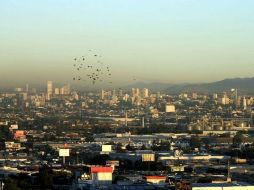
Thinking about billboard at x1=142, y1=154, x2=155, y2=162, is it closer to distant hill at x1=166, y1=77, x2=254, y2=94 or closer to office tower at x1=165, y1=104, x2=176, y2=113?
office tower at x1=165, y1=104, x2=176, y2=113

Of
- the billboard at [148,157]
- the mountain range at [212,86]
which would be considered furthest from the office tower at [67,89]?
the billboard at [148,157]

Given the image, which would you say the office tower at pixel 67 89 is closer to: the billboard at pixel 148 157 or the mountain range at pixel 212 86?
the mountain range at pixel 212 86

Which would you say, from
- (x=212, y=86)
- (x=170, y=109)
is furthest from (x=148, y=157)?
(x=212, y=86)

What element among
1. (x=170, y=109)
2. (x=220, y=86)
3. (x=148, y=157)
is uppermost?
(x=220, y=86)

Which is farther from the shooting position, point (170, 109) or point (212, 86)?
point (212, 86)

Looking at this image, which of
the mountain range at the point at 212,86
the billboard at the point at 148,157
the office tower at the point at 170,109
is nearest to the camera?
the billboard at the point at 148,157

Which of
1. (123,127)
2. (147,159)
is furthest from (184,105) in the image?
(147,159)

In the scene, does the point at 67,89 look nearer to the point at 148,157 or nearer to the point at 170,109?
the point at 170,109

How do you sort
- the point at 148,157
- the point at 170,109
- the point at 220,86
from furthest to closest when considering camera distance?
the point at 220,86
the point at 170,109
the point at 148,157

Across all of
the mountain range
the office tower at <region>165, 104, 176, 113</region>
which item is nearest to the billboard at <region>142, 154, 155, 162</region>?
the office tower at <region>165, 104, 176, 113</region>
